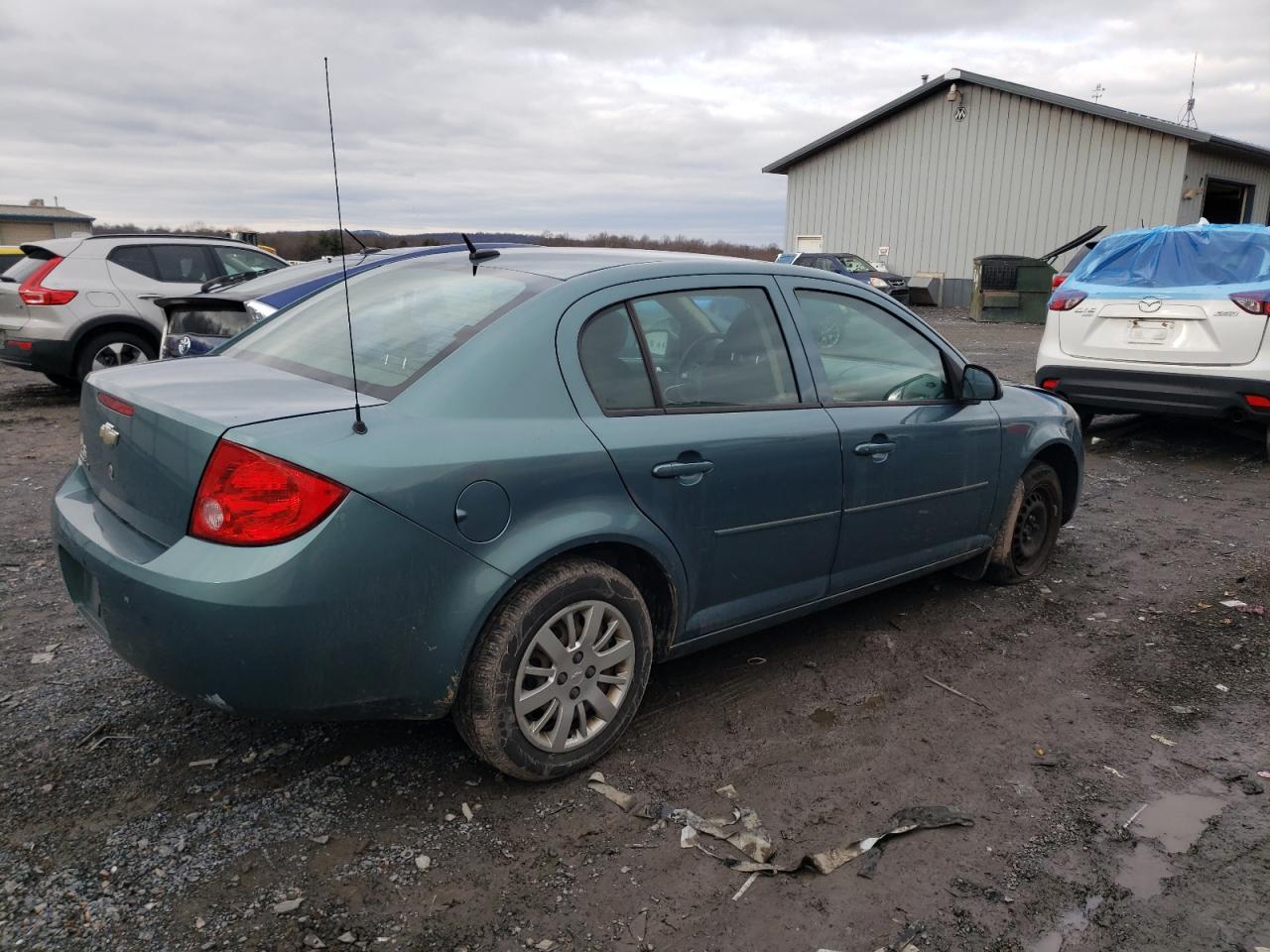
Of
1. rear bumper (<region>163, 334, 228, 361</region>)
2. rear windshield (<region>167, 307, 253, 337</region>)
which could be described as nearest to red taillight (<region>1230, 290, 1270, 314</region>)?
rear windshield (<region>167, 307, 253, 337</region>)

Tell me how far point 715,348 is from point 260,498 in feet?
5.38

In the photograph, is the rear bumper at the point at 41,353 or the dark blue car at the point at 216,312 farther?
the rear bumper at the point at 41,353

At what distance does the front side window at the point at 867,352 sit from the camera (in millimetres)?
3701

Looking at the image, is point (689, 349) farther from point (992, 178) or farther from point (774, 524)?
point (992, 178)

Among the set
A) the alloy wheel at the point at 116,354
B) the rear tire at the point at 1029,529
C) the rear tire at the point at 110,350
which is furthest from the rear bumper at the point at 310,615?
the alloy wheel at the point at 116,354

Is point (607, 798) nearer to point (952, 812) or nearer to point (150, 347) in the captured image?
point (952, 812)

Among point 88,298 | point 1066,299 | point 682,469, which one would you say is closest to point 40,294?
point 88,298

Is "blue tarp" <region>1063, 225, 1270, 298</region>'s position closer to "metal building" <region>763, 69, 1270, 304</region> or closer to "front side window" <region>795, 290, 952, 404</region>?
"front side window" <region>795, 290, 952, 404</region>

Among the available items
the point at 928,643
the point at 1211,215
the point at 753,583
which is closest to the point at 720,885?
the point at 753,583

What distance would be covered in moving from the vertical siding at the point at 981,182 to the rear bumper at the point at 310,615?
23109mm

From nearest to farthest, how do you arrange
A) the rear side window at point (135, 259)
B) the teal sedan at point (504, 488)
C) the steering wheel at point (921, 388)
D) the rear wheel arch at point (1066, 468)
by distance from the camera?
the teal sedan at point (504, 488) < the steering wheel at point (921, 388) < the rear wheel arch at point (1066, 468) < the rear side window at point (135, 259)

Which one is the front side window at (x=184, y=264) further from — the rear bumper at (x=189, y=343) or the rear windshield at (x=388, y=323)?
the rear windshield at (x=388, y=323)

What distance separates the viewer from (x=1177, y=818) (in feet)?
9.48

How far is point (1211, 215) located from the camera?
86.5 feet
